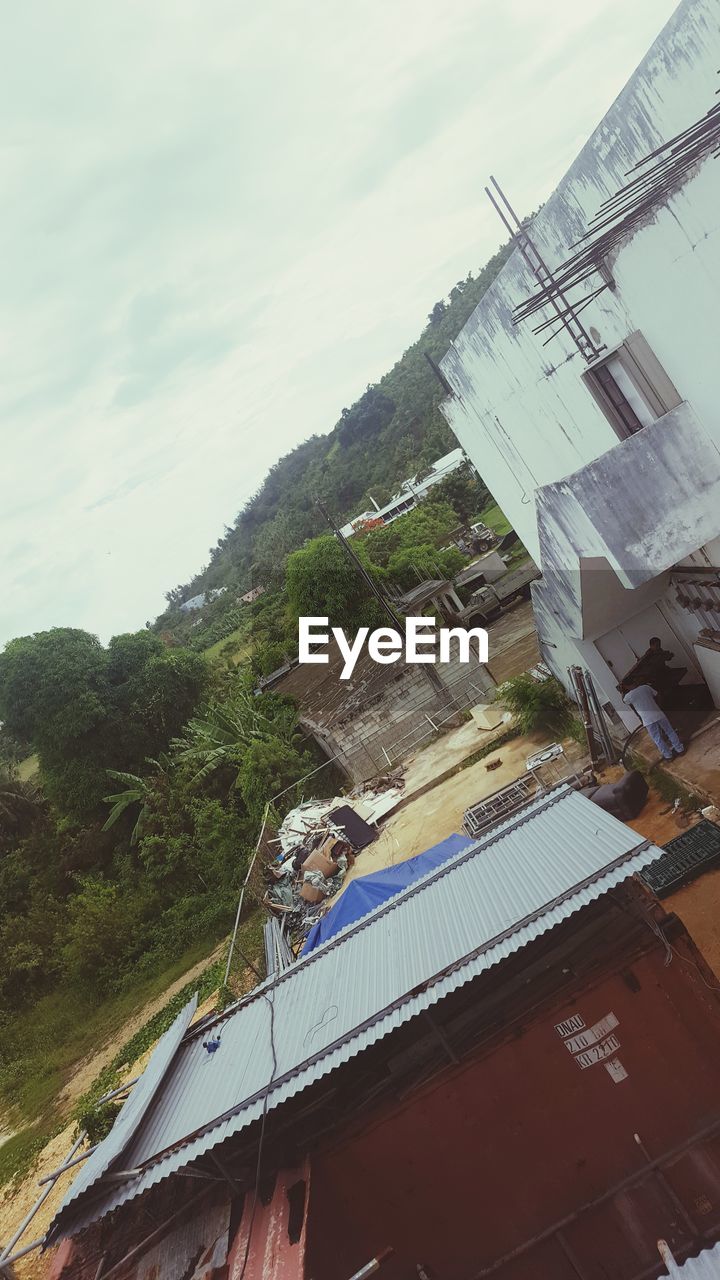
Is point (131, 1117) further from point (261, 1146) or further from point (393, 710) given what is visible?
point (393, 710)

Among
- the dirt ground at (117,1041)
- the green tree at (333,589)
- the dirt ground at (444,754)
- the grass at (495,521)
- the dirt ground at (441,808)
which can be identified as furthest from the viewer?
the grass at (495,521)

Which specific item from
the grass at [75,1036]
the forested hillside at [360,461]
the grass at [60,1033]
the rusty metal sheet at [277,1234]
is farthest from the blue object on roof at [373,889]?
the forested hillside at [360,461]

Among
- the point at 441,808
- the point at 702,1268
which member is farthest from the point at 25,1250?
the point at 441,808

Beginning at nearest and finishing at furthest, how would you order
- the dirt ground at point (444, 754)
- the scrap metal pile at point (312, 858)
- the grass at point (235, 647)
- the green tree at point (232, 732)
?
the scrap metal pile at point (312, 858), the dirt ground at point (444, 754), the green tree at point (232, 732), the grass at point (235, 647)

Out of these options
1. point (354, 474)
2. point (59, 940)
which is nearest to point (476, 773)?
point (59, 940)

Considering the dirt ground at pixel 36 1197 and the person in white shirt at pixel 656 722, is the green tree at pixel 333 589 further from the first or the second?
the person in white shirt at pixel 656 722

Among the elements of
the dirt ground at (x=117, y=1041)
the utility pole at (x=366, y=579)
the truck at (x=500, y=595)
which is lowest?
the dirt ground at (x=117, y=1041)
